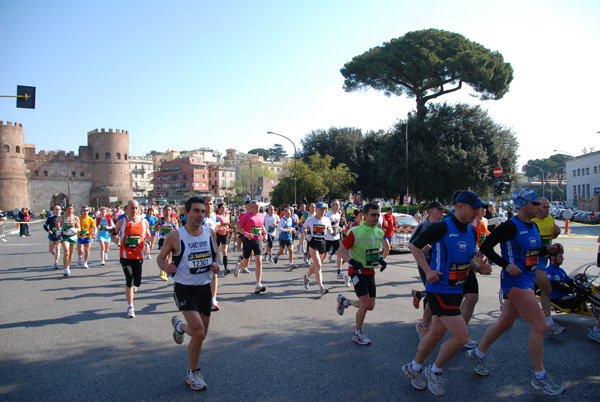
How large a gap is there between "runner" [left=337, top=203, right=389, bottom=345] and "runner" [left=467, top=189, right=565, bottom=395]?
1385 mm

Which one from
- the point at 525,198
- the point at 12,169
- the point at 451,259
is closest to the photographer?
the point at 451,259

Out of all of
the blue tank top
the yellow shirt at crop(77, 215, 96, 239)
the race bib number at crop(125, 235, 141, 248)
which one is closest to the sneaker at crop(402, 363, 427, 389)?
the blue tank top

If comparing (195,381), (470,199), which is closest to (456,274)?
(470,199)

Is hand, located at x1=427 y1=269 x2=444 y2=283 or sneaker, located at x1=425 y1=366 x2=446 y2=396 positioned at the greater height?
hand, located at x1=427 y1=269 x2=444 y2=283

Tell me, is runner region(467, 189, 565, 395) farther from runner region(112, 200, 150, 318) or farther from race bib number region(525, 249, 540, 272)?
runner region(112, 200, 150, 318)

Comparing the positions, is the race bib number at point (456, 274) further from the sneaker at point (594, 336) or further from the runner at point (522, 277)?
the sneaker at point (594, 336)

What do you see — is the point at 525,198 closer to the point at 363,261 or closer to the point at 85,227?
the point at 363,261

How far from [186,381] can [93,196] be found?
8674 centimetres

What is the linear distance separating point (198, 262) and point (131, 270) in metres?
3.08

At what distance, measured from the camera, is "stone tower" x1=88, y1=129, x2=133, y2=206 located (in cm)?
8119

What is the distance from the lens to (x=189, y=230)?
441 centimetres

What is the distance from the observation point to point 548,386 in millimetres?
3824

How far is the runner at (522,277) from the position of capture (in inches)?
153

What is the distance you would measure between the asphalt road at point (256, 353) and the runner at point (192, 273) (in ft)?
1.62
